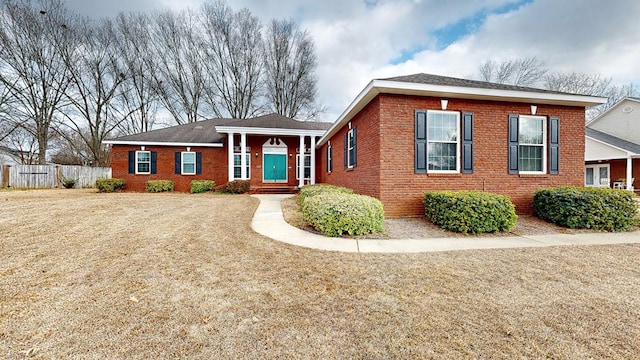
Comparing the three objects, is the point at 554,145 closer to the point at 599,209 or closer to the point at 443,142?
the point at 599,209

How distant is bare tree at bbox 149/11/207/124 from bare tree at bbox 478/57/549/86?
29.7 meters

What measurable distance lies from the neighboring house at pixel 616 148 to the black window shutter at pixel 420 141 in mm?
15157

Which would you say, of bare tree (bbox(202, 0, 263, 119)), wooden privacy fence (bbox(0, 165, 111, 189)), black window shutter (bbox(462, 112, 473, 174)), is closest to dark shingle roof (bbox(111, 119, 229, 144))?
wooden privacy fence (bbox(0, 165, 111, 189))

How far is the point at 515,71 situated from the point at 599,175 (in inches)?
549

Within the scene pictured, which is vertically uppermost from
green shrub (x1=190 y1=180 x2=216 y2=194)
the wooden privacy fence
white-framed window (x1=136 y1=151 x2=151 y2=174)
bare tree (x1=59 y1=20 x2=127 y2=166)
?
bare tree (x1=59 y1=20 x2=127 y2=166)

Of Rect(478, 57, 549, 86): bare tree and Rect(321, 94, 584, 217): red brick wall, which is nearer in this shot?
Rect(321, 94, 584, 217): red brick wall

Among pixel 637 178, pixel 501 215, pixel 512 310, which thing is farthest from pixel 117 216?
pixel 637 178

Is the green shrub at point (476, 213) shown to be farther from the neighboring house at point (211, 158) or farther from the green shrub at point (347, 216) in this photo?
the neighboring house at point (211, 158)

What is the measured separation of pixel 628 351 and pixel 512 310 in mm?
702

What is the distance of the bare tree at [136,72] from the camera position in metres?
23.0

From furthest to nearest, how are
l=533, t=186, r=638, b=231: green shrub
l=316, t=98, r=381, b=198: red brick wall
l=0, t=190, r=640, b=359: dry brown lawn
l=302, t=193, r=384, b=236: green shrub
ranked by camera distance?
1. l=316, t=98, r=381, b=198: red brick wall
2. l=533, t=186, r=638, b=231: green shrub
3. l=302, t=193, r=384, b=236: green shrub
4. l=0, t=190, r=640, b=359: dry brown lawn

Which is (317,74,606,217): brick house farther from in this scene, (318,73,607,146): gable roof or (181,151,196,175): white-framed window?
(181,151,196,175): white-framed window

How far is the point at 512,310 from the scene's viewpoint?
7.97 ft

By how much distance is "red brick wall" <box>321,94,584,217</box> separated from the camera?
22.2 feet
